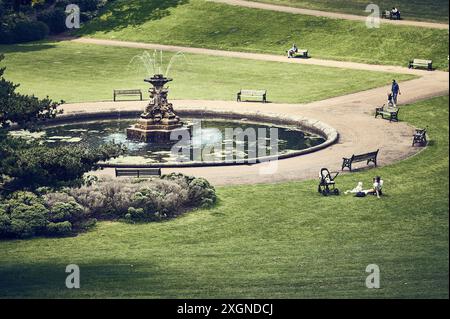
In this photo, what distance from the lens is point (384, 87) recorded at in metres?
68.6

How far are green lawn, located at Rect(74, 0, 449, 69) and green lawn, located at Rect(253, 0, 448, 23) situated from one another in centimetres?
333

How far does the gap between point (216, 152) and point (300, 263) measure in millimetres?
16892

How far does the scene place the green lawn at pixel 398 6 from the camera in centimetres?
8269

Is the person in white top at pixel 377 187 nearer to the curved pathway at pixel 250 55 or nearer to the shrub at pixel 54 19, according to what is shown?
the curved pathway at pixel 250 55

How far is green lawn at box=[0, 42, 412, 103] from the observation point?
6894cm

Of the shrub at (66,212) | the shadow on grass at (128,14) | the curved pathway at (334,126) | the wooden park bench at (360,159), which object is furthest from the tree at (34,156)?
the shadow on grass at (128,14)

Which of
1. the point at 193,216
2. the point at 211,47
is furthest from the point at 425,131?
the point at 211,47

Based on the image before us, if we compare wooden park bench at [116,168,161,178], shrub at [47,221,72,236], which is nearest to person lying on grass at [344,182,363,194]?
wooden park bench at [116,168,161,178]

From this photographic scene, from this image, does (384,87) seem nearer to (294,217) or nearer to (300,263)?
(294,217)

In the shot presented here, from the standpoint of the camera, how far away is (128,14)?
90.1m

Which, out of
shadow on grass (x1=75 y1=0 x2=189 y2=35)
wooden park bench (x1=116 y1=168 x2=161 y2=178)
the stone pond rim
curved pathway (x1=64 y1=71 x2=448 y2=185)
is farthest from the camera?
shadow on grass (x1=75 y1=0 x2=189 y2=35)

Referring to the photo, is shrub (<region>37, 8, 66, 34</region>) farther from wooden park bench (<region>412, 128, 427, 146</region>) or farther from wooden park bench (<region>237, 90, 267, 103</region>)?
wooden park bench (<region>412, 128, 427, 146</region>)

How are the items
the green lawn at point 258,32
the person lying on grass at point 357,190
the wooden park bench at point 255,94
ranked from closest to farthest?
the person lying on grass at point 357,190
the wooden park bench at point 255,94
the green lawn at point 258,32

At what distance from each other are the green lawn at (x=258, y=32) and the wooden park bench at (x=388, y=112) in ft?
44.0
